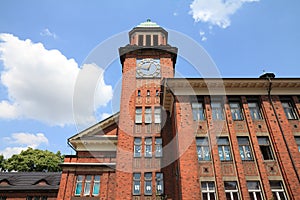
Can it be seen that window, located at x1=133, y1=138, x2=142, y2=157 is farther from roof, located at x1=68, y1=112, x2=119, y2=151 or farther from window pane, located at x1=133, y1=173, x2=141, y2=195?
roof, located at x1=68, y1=112, x2=119, y2=151

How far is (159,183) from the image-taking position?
19047mm

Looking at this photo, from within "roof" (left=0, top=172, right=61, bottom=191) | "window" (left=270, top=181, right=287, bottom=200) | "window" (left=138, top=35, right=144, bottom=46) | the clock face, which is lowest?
"window" (left=270, top=181, right=287, bottom=200)

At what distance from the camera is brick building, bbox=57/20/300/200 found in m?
14.9

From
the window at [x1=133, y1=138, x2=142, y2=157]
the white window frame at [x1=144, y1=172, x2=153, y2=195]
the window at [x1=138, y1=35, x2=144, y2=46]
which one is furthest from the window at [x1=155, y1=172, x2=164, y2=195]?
the window at [x1=138, y1=35, x2=144, y2=46]

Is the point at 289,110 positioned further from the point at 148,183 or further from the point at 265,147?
the point at 148,183

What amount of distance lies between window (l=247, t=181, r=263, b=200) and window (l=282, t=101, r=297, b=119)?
644cm

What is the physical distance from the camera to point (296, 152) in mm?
15617

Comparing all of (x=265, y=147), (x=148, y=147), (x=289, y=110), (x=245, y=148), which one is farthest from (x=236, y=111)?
(x=148, y=147)

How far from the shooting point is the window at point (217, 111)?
17.2 metres

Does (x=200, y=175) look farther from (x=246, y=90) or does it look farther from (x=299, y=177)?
(x=246, y=90)

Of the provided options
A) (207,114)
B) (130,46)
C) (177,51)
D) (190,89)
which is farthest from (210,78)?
(130,46)

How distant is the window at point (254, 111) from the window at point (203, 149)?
4.65 m

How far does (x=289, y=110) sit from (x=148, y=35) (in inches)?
708

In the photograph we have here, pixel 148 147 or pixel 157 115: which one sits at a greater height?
pixel 157 115
